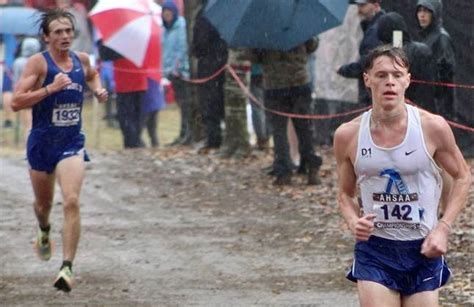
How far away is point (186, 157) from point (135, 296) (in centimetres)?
812

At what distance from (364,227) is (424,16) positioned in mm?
6974

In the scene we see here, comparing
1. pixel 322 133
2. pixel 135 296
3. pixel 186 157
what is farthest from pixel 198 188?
pixel 135 296

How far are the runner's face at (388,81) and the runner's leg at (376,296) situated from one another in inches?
35.0

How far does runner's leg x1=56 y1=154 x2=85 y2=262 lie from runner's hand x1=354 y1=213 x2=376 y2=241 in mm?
3953

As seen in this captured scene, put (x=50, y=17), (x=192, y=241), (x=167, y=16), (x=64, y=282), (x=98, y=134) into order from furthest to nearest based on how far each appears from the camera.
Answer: (x=98, y=134)
(x=167, y=16)
(x=192, y=241)
(x=50, y=17)
(x=64, y=282)

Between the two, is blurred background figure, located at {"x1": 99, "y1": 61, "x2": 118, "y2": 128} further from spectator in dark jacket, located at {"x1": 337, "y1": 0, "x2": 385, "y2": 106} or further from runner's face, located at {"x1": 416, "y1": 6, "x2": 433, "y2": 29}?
runner's face, located at {"x1": 416, "y1": 6, "x2": 433, "y2": 29}

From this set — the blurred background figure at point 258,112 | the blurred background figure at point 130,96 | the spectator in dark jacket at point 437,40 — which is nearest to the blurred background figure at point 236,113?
the blurred background figure at point 258,112

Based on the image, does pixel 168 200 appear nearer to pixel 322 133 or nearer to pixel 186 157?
pixel 186 157

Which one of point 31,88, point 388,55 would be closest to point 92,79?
point 31,88

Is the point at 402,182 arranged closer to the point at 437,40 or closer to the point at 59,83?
the point at 59,83

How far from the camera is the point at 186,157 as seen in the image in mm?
18125

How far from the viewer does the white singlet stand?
6.66 m

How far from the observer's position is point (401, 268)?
22.0ft

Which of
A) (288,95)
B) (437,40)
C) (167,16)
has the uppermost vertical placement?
(167,16)
